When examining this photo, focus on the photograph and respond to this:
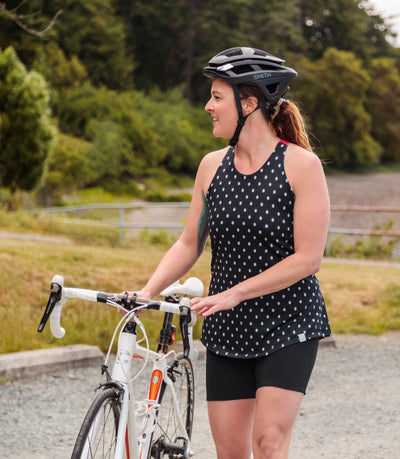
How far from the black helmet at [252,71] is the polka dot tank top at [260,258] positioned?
7.9 inches

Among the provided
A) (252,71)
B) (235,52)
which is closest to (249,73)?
(252,71)

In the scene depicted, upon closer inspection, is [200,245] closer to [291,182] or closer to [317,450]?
[291,182]

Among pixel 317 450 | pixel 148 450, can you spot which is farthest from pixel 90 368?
pixel 148 450

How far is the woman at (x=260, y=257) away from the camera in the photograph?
103 inches

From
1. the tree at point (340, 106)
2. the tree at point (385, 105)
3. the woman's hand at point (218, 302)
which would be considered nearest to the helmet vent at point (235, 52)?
the woman's hand at point (218, 302)

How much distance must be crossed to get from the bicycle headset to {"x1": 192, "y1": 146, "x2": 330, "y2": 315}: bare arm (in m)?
0.27

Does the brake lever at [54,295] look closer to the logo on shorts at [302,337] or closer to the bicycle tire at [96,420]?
the bicycle tire at [96,420]

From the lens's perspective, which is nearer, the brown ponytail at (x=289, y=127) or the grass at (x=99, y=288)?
the brown ponytail at (x=289, y=127)

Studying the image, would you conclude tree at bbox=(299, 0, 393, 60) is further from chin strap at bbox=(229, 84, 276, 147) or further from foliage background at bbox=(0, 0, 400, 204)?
chin strap at bbox=(229, 84, 276, 147)

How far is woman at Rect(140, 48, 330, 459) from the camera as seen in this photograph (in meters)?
2.61

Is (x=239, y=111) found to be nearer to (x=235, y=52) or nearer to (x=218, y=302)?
(x=235, y=52)

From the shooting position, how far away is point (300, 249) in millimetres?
2604

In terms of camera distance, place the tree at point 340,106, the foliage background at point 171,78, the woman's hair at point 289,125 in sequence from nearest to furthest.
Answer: the woman's hair at point 289,125 → the foliage background at point 171,78 → the tree at point 340,106

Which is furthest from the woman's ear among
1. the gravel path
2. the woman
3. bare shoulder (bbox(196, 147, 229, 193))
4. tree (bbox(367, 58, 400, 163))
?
tree (bbox(367, 58, 400, 163))
